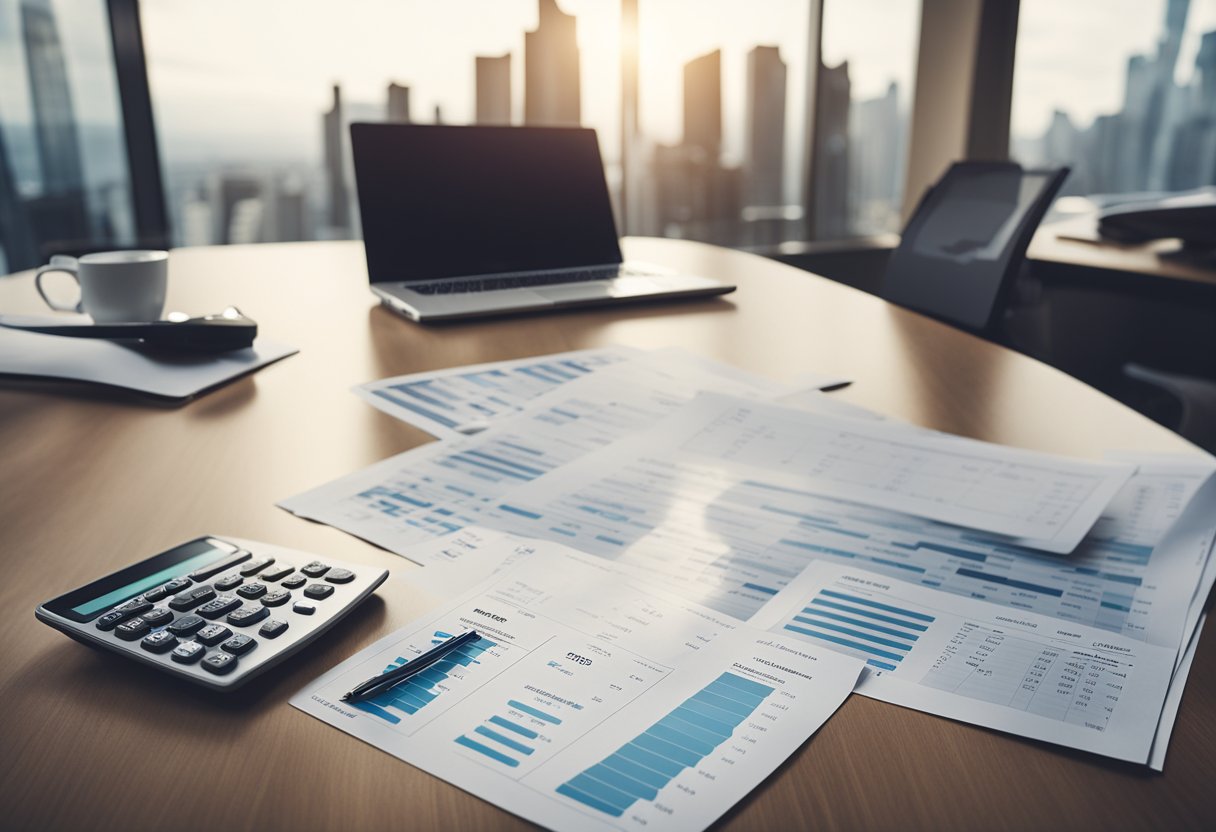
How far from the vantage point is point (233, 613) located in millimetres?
426

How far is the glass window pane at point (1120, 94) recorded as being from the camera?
3783 millimetres

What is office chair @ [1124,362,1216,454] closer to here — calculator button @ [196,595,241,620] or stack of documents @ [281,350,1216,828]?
stack of documents @ [281,350,1216,828]

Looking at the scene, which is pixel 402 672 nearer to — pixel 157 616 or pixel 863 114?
pixel 157 616

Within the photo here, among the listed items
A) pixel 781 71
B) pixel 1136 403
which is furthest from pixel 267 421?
pixel 781 71

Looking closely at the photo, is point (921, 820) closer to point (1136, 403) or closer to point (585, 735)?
point (585, 735)

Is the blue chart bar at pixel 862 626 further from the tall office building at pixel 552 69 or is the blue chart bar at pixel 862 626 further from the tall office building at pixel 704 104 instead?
the tall office building at pixel 704 104

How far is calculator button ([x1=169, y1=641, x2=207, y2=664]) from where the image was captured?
39 centimetres

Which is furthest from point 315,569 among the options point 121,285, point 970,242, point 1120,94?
point 1120,94

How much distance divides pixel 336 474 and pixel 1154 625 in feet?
1.71

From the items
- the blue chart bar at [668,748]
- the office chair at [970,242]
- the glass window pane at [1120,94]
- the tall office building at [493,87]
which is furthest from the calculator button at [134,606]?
the glass window pane at [1120,94]

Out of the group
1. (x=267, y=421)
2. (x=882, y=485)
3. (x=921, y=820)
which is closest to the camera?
(x=921, y=820)

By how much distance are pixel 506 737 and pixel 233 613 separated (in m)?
0.16

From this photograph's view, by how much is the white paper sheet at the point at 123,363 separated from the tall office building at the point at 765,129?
3129 mm

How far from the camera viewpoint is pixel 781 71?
3.65 meters
